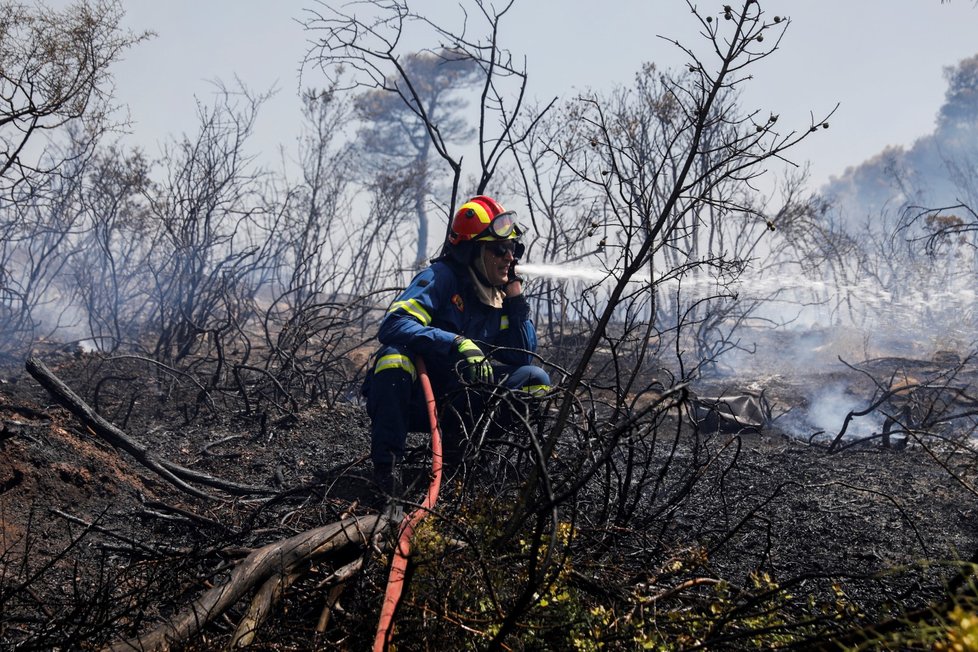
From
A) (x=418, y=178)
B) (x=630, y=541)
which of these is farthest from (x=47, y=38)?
(x=418, y=178)

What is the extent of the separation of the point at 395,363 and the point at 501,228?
1.07 m

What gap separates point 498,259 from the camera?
4500 mm

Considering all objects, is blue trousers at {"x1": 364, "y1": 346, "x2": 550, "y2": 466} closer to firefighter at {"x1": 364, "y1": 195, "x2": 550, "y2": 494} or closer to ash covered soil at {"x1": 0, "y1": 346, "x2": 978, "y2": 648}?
firefighter at {"x1": 364, "y1": 195, "x2": 550, "y2": 494}

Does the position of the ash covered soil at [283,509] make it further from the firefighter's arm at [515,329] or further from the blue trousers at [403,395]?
the firefighter's arm at [515,329]

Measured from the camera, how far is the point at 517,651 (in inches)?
85.2

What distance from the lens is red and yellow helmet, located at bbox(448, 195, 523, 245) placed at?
4.38m

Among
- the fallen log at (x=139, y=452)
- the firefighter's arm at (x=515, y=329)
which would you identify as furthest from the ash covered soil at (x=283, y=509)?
the firefighter's arm at (x=515, y=329)

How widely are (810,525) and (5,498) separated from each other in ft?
12.9

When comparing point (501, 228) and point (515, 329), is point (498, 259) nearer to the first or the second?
point (501, 228)

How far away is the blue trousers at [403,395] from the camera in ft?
12.7

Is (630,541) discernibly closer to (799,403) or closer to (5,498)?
(5,498)

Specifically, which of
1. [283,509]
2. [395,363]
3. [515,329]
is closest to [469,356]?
[395,363]

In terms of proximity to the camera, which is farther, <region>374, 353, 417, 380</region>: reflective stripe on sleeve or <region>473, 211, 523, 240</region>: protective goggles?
<region>473, 211, 523, 240</region>: protective goggles

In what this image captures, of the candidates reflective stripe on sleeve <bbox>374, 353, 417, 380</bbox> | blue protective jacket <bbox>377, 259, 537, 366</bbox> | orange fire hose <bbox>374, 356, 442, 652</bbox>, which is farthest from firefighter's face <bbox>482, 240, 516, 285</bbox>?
orange fire hose <bbox>374, 356, 442, 652</bbox>
